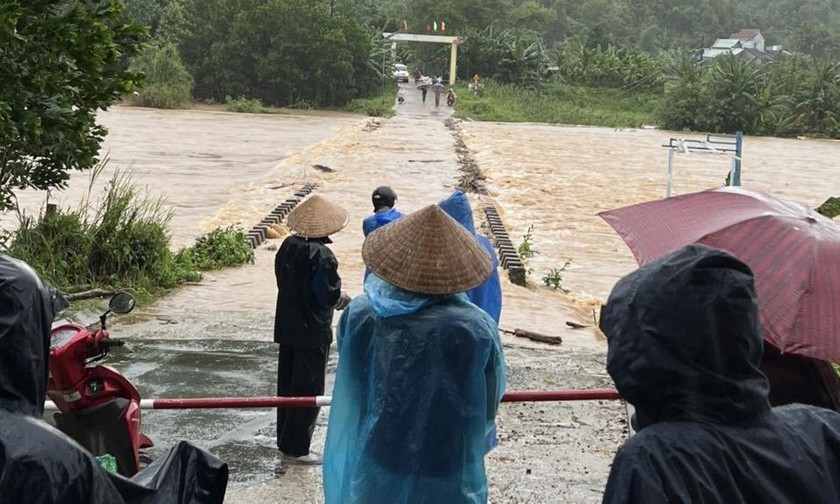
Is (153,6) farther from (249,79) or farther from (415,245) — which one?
(415,245)

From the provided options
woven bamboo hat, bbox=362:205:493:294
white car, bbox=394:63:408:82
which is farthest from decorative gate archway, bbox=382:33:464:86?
woven bamboo hat, bbox=362:205:493:294

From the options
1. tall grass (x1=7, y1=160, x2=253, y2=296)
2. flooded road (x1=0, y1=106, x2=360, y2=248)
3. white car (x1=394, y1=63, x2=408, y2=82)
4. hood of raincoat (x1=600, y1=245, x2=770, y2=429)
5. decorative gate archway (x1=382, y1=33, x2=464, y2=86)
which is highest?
decorative gate archway (x1=382, y1=33, x2=464, y2=86)

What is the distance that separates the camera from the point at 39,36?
8.88 metres

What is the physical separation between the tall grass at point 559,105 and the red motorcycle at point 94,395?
2077 inches

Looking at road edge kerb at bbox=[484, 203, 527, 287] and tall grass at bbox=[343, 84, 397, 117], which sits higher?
tall grass at bbox=[343, 84, 397, 117]

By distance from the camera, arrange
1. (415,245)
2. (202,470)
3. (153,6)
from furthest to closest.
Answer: (153,6)
(415,245)
(202,470)

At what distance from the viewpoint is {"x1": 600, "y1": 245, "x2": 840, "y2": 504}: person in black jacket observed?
7.43 ft

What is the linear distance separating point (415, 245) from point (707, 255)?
1.72m

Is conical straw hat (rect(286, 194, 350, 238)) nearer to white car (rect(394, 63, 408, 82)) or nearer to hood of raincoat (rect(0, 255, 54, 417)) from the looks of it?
hood of raincoat (rect(0, 255, 54, 417))

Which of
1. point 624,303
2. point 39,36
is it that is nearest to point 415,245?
point 624,303

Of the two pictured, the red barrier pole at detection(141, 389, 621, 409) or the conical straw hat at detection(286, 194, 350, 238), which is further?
the conical straw hat at detection(286, 194, 350, 238)

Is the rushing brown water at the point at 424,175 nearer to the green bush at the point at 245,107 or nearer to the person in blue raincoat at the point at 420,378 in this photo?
the green bush at the point at 245,107

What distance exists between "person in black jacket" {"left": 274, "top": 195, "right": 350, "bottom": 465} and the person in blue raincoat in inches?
96.6

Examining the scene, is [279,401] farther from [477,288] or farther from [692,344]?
[692,344]
